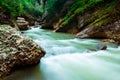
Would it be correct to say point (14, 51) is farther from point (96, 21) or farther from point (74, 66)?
point (96, 21)

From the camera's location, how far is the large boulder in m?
5.09

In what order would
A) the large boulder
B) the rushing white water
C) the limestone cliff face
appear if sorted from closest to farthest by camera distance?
the large boulder
the rushing white water
the limestone cliff face

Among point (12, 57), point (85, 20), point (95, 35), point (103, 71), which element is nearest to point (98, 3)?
point (85, 20)

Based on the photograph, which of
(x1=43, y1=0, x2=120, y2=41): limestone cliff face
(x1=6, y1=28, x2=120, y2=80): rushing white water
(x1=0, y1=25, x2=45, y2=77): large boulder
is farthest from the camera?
(x1=43, y1=0, x2=120, y2=41): limestone cliff face

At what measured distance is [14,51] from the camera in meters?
5.38

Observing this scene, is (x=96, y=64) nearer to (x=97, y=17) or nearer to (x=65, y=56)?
(x=65, y=56)

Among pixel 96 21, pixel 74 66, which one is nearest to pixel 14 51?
pixel 74 66

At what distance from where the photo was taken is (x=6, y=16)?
17516 millimetres

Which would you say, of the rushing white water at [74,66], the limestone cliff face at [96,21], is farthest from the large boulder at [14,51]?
the limestone cliff face at [96,21]

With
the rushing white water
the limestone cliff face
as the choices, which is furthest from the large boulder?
the limestone cliff face

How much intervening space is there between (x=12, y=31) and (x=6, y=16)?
40.0ft

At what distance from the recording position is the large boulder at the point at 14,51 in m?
5.09

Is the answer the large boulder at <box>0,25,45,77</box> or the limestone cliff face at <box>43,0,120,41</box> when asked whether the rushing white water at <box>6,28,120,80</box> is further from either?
the limestone cliff face at <box>43,0,120,41</box>

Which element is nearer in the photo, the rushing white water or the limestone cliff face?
the rushing white water
